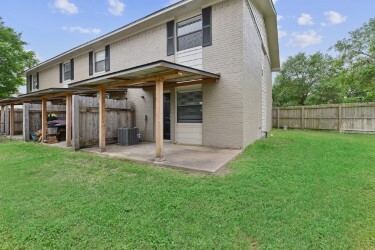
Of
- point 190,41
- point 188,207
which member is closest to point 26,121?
point 190,41

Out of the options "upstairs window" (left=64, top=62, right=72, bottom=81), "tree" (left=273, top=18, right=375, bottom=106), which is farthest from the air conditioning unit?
"tree" (left=273, top=18, right=375, bottom=106)

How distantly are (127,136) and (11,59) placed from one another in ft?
43.0

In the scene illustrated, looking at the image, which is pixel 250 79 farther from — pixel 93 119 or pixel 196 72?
pixel 93 119

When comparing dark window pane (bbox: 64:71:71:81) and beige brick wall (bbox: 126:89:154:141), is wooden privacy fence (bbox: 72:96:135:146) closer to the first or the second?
beige brick wall (bbox: 126:89:154:141)

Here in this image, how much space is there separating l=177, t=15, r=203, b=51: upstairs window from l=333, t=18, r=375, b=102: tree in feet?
49.8

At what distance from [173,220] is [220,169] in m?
2.39

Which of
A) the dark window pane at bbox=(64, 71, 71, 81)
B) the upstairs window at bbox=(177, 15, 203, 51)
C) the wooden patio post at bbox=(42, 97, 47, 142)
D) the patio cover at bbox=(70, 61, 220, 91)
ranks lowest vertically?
the wooden patio post at bbox=(42, 97, 47, 142)

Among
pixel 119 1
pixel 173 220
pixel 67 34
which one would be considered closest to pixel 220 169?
pixel 173 220

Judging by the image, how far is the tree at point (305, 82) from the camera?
979 inches

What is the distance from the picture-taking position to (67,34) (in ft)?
53.2

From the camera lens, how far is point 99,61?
1198 centimetres

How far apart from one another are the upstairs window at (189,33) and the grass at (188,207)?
5293mm

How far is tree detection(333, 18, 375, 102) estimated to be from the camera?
53.4 feet

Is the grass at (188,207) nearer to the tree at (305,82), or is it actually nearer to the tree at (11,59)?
the tree at (11,59)
